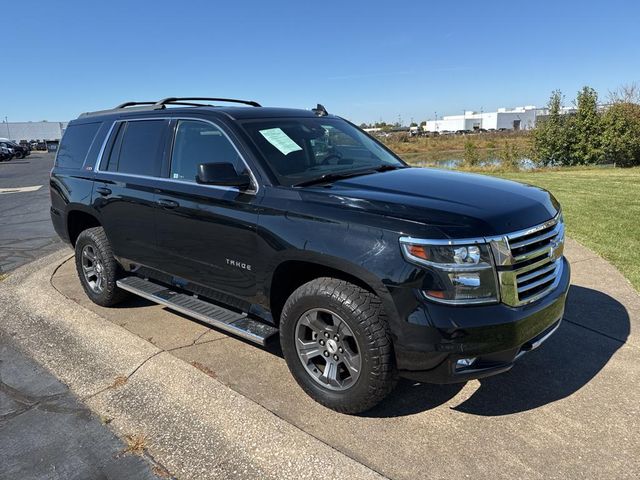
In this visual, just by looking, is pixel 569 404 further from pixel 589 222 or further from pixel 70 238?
pixel 589 222

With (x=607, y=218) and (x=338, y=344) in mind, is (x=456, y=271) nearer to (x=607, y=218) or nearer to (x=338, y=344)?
(x=338, y=344)

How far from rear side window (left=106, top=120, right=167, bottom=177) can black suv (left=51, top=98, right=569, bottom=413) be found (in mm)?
18

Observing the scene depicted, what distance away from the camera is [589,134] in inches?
1021

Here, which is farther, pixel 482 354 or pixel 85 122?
pixel 85 122

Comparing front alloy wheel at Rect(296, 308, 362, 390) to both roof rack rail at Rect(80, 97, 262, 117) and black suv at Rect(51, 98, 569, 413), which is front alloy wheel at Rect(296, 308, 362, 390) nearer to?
black suv at Rect(51, 98, 569, 413)

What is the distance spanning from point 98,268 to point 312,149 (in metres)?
2.71

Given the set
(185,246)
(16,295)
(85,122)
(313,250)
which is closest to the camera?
(313,250)

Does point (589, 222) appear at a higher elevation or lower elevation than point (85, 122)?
lower

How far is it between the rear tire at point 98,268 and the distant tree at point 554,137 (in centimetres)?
2607

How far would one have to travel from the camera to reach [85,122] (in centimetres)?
548

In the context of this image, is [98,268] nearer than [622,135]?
Yes

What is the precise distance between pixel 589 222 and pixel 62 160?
7.90 meters

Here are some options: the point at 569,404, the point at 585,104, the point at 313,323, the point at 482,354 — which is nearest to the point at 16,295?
the point at 313,323

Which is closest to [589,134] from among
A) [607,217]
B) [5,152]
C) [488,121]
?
[607,217]
